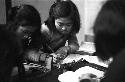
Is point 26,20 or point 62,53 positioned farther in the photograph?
point 62,53

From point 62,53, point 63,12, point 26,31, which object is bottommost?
point 62,53

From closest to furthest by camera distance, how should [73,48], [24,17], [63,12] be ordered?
[24,17], [63,12], [73,48]

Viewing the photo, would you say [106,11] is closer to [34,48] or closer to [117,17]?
[117,17]

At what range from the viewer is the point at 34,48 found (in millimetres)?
1805

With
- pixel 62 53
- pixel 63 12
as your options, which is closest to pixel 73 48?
pixel 62 53

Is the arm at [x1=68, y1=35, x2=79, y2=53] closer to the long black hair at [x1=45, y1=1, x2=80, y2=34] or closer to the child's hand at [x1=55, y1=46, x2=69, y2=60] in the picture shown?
the child's hand at [x1=55, y1=46, x2=69, y2=60]

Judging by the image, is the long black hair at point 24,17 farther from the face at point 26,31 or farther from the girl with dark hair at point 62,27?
the girl with dark hair at point 62,27

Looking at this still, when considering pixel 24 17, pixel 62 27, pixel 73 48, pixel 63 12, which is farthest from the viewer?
pixel 73 48

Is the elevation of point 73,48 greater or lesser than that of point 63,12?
lesser

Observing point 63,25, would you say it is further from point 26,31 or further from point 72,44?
point 26,31

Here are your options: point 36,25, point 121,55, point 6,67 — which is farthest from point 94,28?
point 36,25

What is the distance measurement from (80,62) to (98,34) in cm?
77

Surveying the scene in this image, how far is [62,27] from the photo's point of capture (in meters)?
1.88

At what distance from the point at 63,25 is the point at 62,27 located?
2 cm
